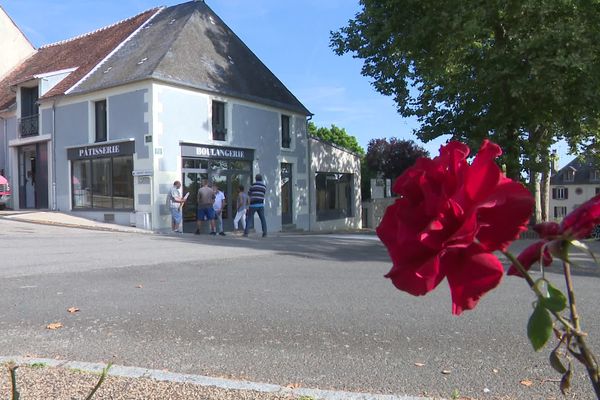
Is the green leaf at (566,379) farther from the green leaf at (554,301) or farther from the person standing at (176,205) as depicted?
the person standing at (176,205)

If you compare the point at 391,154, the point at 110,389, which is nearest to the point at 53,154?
the point at 110,389

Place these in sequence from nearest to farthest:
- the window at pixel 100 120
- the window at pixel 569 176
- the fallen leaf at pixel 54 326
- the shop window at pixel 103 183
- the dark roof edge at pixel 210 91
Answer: the fallen leaf at pixel 54 326 → the dark roof edge at pixel 210 91 → the shop window at pixel 103 183 → the window at pixel 100 120 → the window at pixel 569 176

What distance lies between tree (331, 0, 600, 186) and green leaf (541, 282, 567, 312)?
48.6ft

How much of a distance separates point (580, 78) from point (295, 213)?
1362cm

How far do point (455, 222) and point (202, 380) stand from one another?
3.01 metres

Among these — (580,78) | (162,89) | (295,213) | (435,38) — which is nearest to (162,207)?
(162,89)

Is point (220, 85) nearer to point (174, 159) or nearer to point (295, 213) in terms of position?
point (174, 159)

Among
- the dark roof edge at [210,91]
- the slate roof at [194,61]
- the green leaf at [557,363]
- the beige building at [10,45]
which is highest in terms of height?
the beige building at [10,45]

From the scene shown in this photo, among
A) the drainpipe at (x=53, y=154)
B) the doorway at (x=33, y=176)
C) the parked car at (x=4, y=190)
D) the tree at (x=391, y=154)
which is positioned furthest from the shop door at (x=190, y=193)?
the tree at (x=391, y=154)

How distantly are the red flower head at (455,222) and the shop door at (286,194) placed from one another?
76.9 feet

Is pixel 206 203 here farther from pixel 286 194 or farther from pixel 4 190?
pixel 4 190

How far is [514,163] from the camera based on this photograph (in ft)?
56.6

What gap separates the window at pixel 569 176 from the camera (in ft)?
245

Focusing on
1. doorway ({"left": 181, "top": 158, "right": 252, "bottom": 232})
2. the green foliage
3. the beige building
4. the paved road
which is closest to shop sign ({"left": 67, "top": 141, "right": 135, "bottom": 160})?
doorway ({"left": 181, "top": 158, "right": 252, "bottom": 232})
